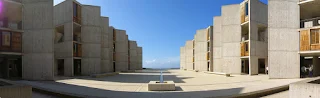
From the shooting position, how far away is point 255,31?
25422 mm

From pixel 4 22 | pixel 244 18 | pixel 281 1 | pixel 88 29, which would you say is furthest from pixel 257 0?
pixel 4 22

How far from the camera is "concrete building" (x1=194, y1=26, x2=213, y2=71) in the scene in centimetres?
3866

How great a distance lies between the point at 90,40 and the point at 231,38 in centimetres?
2195

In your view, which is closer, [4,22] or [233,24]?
[4,22]

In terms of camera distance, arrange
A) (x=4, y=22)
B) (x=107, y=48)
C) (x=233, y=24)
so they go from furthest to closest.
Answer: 1. (x=107, y=48)
2. (x=233, y=24)
3. (x=4, y=22)

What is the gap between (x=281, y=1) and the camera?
1747cm

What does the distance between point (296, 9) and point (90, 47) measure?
85.7ft

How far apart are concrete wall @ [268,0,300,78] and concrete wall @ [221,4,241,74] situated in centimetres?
942

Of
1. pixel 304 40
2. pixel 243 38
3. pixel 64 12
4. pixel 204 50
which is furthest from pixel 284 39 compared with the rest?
pixel 64 12

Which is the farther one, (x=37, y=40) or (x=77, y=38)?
(x=77, y=38)

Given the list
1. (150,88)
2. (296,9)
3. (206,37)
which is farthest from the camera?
(206,37)

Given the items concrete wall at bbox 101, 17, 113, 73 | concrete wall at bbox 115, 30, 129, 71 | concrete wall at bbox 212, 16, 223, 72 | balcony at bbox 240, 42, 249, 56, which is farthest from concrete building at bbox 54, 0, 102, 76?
balcony at bbox 240, 42, 249, 56

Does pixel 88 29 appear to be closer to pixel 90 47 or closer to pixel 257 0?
pixel 90 47

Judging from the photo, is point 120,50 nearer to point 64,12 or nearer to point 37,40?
point 64,12
